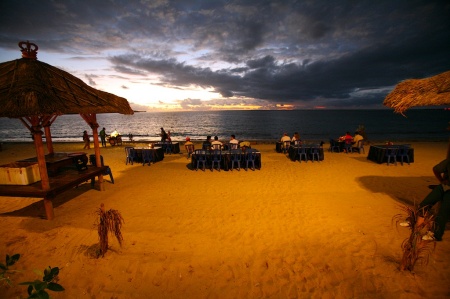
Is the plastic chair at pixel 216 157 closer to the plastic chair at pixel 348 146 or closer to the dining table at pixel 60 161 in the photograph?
the dining table at pixel 60 161

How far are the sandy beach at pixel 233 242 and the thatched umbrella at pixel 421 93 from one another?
3.02m

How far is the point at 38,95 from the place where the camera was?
528cm

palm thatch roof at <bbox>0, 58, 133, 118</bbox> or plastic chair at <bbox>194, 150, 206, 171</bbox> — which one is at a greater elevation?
palm thatch roof at <bbox>0, 58, 133, 118</bbox>

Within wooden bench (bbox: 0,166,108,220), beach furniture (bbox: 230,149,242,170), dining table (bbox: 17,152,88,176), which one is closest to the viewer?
wooden bench (bbox: 0,166,108,220)

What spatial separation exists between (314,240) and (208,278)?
8.65ft

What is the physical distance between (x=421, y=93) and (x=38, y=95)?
32.7 feet

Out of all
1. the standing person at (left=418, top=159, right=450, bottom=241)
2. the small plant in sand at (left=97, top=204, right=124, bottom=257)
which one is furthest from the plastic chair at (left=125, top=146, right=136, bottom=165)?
the standing person at (left=418, top=159, right=450, bottom=241)

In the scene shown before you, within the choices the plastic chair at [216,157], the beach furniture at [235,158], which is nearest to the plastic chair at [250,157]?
the beach furniture at [235,158]

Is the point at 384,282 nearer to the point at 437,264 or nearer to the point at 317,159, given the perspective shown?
the point at 437,264

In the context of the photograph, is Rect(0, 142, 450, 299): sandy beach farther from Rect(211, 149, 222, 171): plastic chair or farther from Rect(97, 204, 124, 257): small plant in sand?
Rect(211, 149, 222, 171): plastic chair

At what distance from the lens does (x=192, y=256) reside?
180 inches

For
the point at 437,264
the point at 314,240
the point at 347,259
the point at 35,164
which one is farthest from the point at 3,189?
the point at 437,264

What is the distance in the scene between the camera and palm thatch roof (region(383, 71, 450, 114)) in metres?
5.35

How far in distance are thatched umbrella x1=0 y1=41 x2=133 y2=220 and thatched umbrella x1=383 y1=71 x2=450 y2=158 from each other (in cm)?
930
